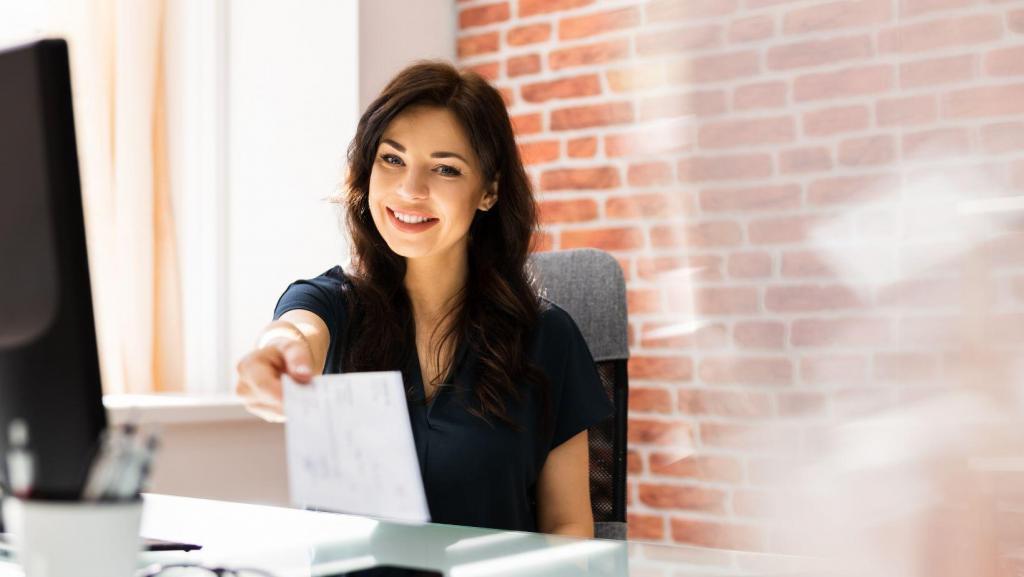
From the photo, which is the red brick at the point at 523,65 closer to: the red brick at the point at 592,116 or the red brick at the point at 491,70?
the red brick at the point at 491,70

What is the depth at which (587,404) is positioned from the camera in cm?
169

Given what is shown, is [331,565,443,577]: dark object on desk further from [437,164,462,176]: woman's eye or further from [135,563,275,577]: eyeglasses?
[437,164,462,176]: woman's eye

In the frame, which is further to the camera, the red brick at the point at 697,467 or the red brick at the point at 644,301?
the red brick at the point at 644,301

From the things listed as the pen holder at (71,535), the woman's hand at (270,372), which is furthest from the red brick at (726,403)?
the pen holder at (71,535)

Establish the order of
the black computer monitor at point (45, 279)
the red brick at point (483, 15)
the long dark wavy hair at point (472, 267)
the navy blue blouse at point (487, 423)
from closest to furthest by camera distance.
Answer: the black computer monitor at point (45, 279)
the navy blue blouse at point (487, 423)
the long dark wavy hair at point (472, 267)
the red brick at point (483, 15)

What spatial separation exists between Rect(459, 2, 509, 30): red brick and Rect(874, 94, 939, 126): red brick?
1.09 m

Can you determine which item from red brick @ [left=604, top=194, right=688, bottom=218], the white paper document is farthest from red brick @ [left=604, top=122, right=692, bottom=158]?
the white paper document

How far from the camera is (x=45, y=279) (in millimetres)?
704

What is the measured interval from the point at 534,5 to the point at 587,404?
149cm

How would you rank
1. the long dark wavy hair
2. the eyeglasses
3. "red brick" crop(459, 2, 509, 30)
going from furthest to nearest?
"red brick" crop(459, 2, 509, 30)
the long dark wavy hair
the eyeglasses

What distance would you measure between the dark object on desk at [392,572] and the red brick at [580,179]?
1807mm

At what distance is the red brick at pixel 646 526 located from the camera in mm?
2564

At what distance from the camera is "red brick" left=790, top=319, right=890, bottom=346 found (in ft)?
7.46

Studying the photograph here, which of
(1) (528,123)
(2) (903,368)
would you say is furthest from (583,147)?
(2) (903,368)
